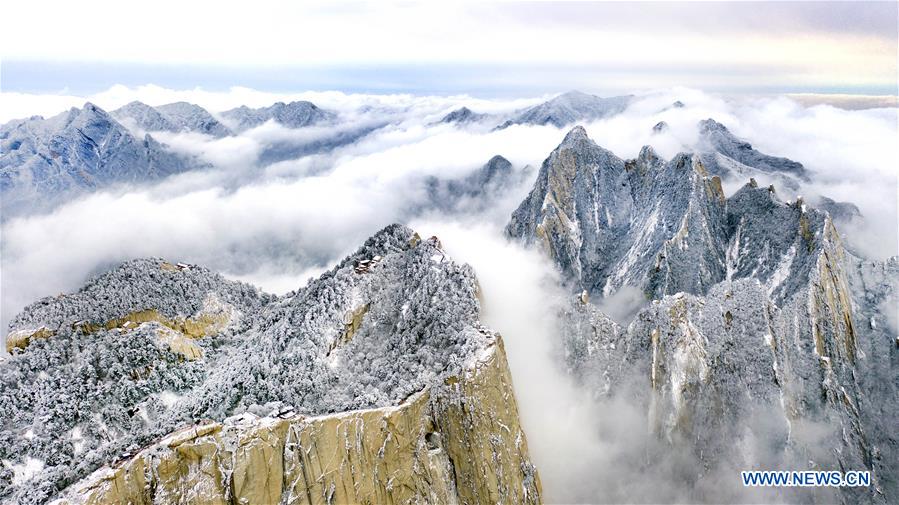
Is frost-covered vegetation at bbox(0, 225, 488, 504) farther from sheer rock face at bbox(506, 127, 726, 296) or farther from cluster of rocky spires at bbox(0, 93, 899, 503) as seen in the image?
sheer rock face at bbox(506, 127, 726, 296)

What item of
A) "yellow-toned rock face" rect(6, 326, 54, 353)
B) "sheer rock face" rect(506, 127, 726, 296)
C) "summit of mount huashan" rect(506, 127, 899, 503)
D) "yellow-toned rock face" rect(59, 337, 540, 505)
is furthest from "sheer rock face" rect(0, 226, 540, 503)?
"sheer rock face" rect(506, 127, 726, 296)

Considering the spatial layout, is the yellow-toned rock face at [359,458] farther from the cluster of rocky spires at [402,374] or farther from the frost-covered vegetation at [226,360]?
the frost-covered vegetation at [226,360]

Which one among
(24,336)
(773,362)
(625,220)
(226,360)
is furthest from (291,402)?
(625,220)

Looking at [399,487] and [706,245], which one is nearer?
[399,487]

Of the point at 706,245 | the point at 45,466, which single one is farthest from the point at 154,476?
the point at 706,245

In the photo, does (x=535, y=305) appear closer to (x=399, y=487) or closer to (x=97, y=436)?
(x=399, y=487)

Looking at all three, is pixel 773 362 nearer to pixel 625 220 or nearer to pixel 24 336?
pixel 625 220
